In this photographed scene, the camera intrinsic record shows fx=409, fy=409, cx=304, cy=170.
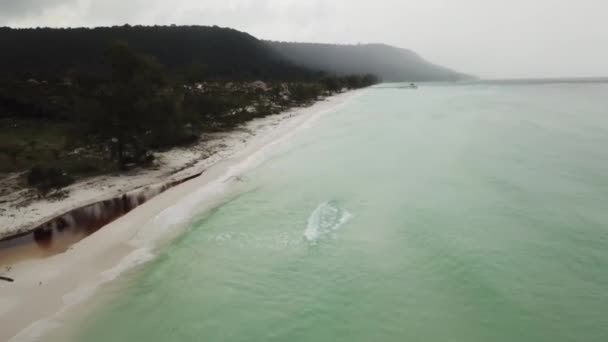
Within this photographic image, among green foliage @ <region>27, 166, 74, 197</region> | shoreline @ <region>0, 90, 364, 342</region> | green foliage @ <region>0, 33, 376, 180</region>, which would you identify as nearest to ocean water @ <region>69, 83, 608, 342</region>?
shoreline @ <region>0, 90, 364, 342</region>

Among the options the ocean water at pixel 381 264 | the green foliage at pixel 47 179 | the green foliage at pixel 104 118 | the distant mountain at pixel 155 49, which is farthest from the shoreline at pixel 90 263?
the distant mountain at pixel 155 49

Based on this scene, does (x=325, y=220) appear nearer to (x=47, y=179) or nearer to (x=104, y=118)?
(x=47, y=179)

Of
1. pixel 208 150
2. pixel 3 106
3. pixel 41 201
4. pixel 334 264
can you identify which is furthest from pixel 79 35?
pixel 334 264

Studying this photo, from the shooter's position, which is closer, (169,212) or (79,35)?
(169,212)

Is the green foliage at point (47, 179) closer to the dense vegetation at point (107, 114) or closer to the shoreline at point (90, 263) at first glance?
the dense vegetation at point (107, 114)

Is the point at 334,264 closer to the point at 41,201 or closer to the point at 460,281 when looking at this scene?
the point at 460,281

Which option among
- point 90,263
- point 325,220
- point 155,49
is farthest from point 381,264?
point 155,49

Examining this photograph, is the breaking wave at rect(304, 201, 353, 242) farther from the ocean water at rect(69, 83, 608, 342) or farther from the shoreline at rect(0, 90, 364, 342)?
the shoreline at rect(0, 90, 364, 342)
